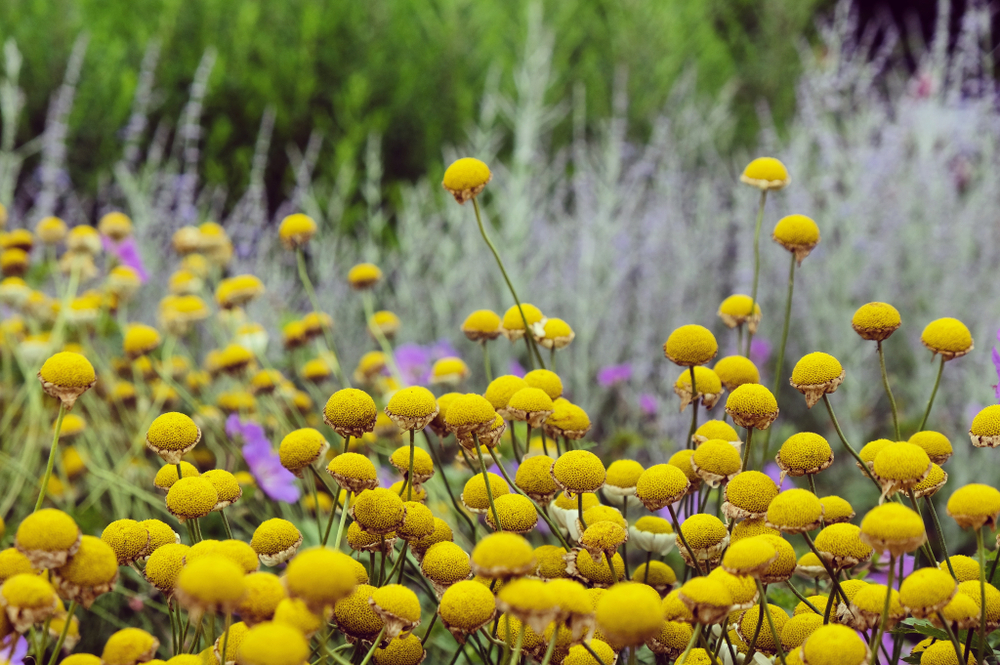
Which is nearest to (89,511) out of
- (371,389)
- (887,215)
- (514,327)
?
(371,389)

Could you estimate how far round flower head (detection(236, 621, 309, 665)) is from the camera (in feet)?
1.33

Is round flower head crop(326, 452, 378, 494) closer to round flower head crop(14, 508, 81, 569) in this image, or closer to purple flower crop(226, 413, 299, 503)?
round flower head crop(14, 508, 81, 569)

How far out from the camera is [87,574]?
51 cm

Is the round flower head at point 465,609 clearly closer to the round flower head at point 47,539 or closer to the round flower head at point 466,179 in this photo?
the round flower head at point 47,539

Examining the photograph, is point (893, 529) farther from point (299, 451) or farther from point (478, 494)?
point (299, 451)

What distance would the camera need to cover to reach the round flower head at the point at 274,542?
2.06 ft

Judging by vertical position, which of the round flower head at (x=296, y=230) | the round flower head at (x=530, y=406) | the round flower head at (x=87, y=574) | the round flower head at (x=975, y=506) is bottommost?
the round flower head at (x=87, y=574)

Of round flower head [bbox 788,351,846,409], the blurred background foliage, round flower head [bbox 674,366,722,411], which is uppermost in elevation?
the blurred background foliage

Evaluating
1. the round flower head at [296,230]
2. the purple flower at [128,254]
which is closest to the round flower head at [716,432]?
the round flower head at [296,230]

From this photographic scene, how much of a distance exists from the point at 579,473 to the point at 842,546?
0.65ft

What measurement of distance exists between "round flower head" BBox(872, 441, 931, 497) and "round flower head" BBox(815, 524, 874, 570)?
56 mm

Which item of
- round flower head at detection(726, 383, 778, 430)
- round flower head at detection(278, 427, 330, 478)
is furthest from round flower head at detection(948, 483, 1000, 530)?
round flower head at detection(278, 427, 330, 478)

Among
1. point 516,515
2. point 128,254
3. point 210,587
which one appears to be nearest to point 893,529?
point 516,515

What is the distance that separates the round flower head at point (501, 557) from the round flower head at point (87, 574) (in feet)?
0.77
